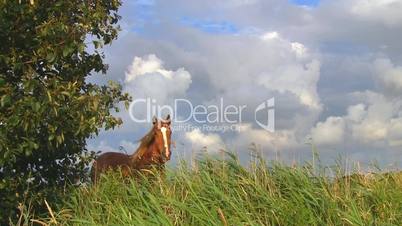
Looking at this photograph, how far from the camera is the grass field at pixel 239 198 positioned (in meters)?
9.74

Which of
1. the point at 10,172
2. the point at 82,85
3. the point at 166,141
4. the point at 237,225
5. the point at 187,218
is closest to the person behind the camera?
the point at 237,225

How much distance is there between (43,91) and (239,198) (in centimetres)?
366

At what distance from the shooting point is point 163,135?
15867mm

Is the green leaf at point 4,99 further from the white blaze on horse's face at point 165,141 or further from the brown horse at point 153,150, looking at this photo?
the white blaze on horse's face at point 165,141

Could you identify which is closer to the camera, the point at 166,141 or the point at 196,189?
the point at 196,189

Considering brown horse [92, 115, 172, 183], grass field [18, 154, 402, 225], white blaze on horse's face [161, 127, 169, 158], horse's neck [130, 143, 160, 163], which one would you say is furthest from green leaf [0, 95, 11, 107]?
horse's neck [130, 143, 160, 163]

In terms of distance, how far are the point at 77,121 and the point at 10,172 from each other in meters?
1.53

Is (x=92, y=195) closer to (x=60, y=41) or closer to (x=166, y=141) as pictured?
(x=60, y=41)

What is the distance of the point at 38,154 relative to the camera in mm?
11359

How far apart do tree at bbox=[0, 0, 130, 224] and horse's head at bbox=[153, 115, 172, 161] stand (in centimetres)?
407

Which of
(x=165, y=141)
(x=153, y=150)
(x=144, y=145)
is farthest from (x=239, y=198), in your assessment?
(x=144, y=145)

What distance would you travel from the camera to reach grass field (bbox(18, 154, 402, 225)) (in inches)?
384

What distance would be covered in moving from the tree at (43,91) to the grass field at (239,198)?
35.1 inches

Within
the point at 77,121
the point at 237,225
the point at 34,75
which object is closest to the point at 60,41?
the point at 34,75
